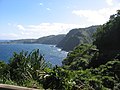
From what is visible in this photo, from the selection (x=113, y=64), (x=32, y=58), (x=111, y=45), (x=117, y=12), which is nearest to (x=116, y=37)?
(x=111, y=45)

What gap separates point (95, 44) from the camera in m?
65.4

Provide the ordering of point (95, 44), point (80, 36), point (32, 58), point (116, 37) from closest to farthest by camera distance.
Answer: point (32, 58)
point (116, 37)
point (95, 44)
point (80, 36)

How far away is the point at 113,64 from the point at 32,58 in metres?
33.8

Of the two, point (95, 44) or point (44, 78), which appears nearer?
point (44, 78)

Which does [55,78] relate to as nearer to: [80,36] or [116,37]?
[116,37]

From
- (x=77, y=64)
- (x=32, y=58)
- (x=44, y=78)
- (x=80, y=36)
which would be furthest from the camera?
(x=80, y=36)

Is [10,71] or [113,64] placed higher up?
[10,71]

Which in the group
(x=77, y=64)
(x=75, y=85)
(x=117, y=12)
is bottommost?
(x=77, y=64)

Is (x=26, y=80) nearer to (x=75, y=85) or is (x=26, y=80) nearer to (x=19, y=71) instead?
(x=19, y=71)

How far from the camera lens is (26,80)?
588cm

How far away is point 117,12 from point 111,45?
10.2 metres

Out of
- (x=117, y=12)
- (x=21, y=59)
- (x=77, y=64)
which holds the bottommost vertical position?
(x=77, y=64)

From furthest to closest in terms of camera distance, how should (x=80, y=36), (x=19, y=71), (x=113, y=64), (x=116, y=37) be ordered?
(x=80, y=36)
(x=116, y=37)
(x=113, y=64)
(x=19, y=71)

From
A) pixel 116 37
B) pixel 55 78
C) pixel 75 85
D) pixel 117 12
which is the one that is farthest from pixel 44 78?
pixel 117 12
